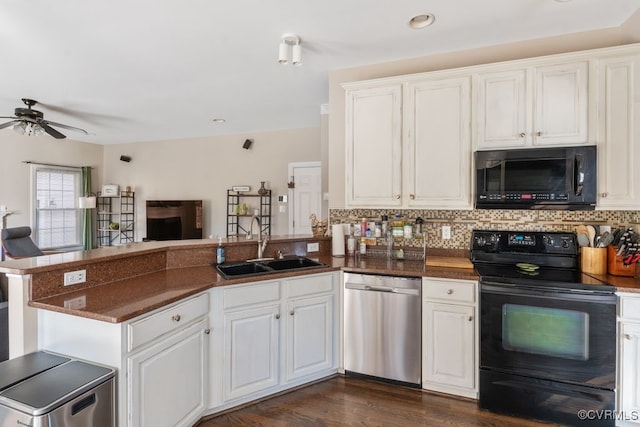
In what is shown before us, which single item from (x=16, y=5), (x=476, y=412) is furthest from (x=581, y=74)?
(x=16, y=5)

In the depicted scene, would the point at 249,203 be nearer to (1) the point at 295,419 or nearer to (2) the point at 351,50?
(2) the point at 351,50

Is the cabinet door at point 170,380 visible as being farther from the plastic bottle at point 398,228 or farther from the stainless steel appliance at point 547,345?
the stainless steel appliance at point 547,345

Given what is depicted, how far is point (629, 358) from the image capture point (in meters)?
1.94

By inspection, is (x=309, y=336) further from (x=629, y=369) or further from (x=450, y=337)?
(x=629, y=369)

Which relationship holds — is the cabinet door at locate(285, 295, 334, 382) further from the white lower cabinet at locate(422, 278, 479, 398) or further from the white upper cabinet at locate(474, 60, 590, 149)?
the white upper cabinet at locate(474, 60, 590, 149)

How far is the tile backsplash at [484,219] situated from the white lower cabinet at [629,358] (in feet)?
2.47

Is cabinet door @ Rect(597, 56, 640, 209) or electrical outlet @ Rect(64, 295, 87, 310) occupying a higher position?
cabinet door @ Rect(597, 56, 640, 209)

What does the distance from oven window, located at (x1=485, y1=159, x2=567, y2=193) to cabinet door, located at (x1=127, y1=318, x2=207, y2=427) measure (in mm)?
2253

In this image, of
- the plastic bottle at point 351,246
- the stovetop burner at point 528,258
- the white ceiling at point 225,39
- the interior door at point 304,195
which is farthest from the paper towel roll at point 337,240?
the interior door at point 304,195

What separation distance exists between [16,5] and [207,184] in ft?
14.1

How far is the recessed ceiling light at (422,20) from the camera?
7.49ft

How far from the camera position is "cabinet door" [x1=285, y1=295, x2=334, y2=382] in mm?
2408

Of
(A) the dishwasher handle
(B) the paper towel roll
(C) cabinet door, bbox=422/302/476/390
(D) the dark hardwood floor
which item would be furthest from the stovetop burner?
(B) the paper towel roll

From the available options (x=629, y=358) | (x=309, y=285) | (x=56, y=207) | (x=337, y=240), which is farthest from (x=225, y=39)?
(x=56, y=207)
